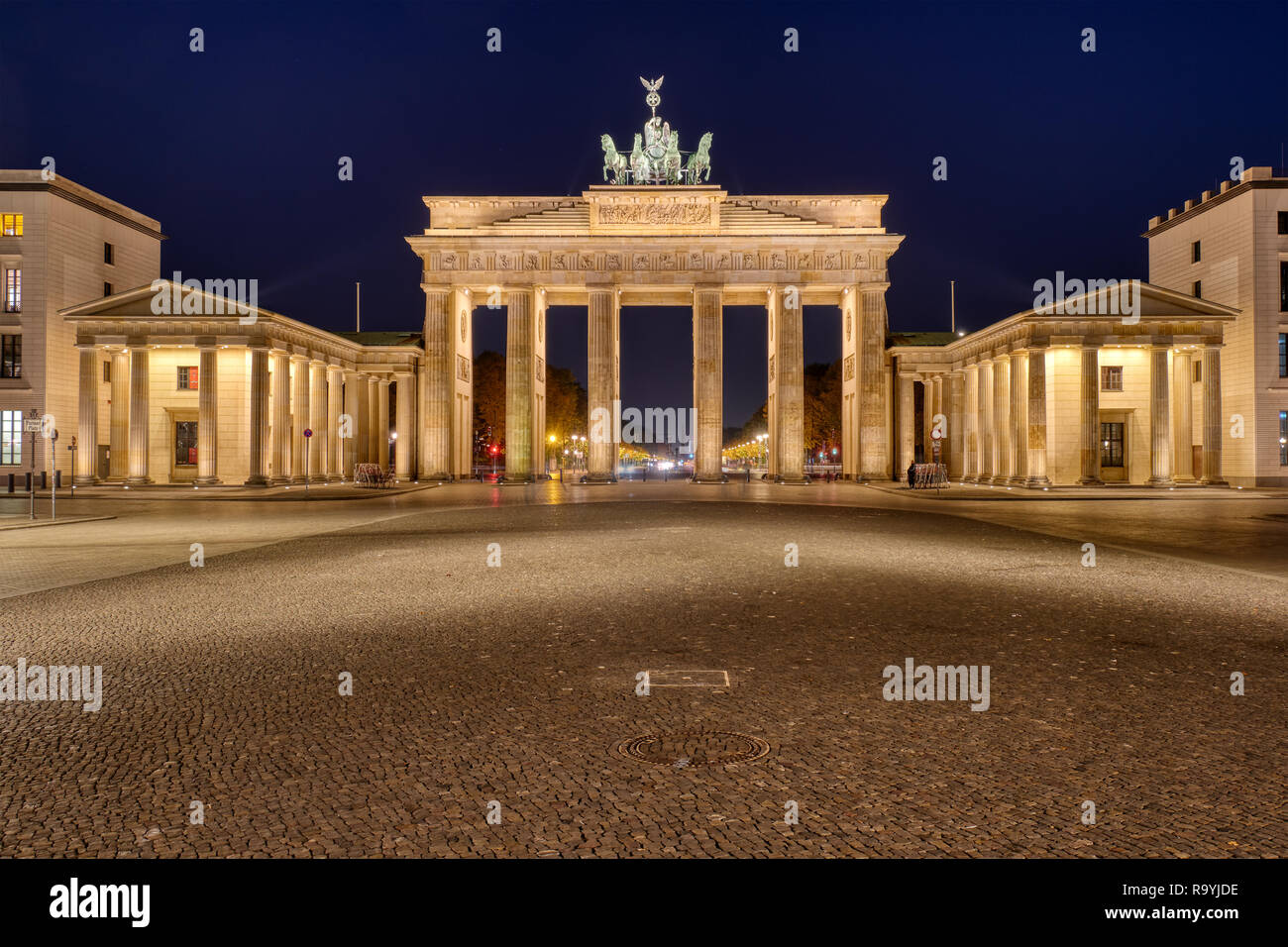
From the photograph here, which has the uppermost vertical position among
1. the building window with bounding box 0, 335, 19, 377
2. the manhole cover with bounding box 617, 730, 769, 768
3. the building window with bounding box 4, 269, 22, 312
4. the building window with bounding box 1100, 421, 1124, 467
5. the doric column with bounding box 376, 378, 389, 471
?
the building window with bounding box 4, 269, 22, 312

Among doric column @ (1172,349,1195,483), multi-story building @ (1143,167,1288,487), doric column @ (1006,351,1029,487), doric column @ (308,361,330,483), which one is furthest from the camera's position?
doric column @ (308,361,330,483)

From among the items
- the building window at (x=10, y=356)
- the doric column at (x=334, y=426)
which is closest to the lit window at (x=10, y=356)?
the building window at (x=10, y=356)

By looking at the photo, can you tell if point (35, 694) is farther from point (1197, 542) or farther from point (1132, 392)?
point (1132, 392)

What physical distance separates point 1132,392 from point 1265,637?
48.2 meters

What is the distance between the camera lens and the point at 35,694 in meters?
6.48

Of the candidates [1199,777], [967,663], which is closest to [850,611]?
[967,663]

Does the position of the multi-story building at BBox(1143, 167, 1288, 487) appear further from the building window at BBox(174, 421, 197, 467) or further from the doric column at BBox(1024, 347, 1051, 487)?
the building window at BBox(174, 421, 197, 467)

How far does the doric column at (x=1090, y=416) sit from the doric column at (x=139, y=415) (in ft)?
171

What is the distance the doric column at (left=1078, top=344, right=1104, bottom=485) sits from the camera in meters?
47.4

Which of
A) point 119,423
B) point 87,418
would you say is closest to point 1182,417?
point 119,423

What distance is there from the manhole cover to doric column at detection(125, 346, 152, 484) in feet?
162

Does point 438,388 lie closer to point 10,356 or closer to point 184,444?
point 184,444

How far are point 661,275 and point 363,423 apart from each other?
25548mm

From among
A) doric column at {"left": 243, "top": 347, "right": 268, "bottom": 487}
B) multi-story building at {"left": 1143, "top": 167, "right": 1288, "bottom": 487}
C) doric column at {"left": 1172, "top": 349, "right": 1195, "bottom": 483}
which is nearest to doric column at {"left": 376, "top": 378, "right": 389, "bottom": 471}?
doric column at {"left": 243, "top": 347, "right": 268, "bottom": 487}
